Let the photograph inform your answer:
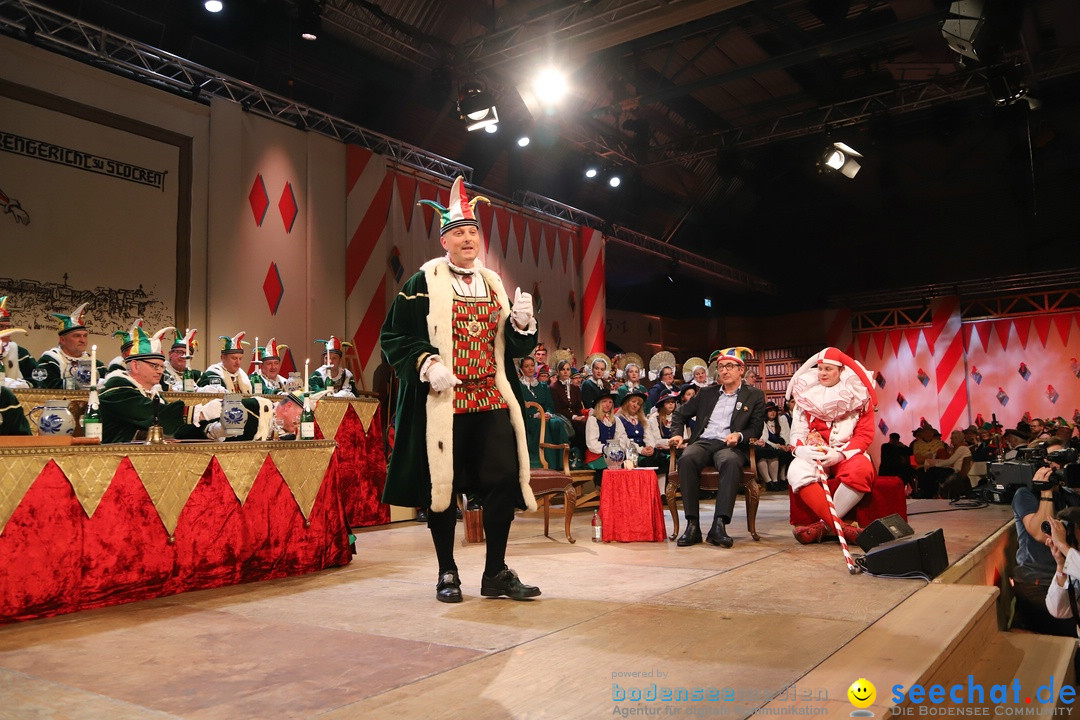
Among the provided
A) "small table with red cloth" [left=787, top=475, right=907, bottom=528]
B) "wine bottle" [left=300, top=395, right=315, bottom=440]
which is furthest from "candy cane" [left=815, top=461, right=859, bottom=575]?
"wine bottle" [left=300, top=395, right=315, bottom=440]

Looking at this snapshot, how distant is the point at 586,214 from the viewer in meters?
11.9

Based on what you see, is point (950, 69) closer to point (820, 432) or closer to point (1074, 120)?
point (1074, 120)

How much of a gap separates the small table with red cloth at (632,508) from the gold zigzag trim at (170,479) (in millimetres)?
2436

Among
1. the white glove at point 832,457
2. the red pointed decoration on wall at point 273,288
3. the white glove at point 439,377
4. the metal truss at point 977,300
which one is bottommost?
the white glove at point 832,457

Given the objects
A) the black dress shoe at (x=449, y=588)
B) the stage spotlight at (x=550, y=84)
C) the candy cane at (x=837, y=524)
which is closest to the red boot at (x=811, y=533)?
the candy cane at (x=837, y=524)

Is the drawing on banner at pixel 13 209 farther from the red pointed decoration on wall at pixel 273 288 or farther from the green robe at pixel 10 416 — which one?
the green robe at pixel 10 416

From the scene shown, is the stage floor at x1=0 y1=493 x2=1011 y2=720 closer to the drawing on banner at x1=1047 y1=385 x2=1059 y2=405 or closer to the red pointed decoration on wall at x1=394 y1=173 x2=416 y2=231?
the red pointed decoration on wall at x1=394 y1=173 x2=416 y2=231

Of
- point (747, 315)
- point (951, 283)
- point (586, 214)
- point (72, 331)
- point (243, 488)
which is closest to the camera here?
point (243, 488)

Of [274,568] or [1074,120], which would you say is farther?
[1074,120]

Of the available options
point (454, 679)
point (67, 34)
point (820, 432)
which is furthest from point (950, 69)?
point (454, 679)

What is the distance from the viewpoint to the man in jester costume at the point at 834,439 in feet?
14.7

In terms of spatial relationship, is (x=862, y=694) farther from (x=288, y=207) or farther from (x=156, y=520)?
(x=288, y=207)

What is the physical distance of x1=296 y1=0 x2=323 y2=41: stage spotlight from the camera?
7.00 metres

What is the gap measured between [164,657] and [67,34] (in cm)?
641
